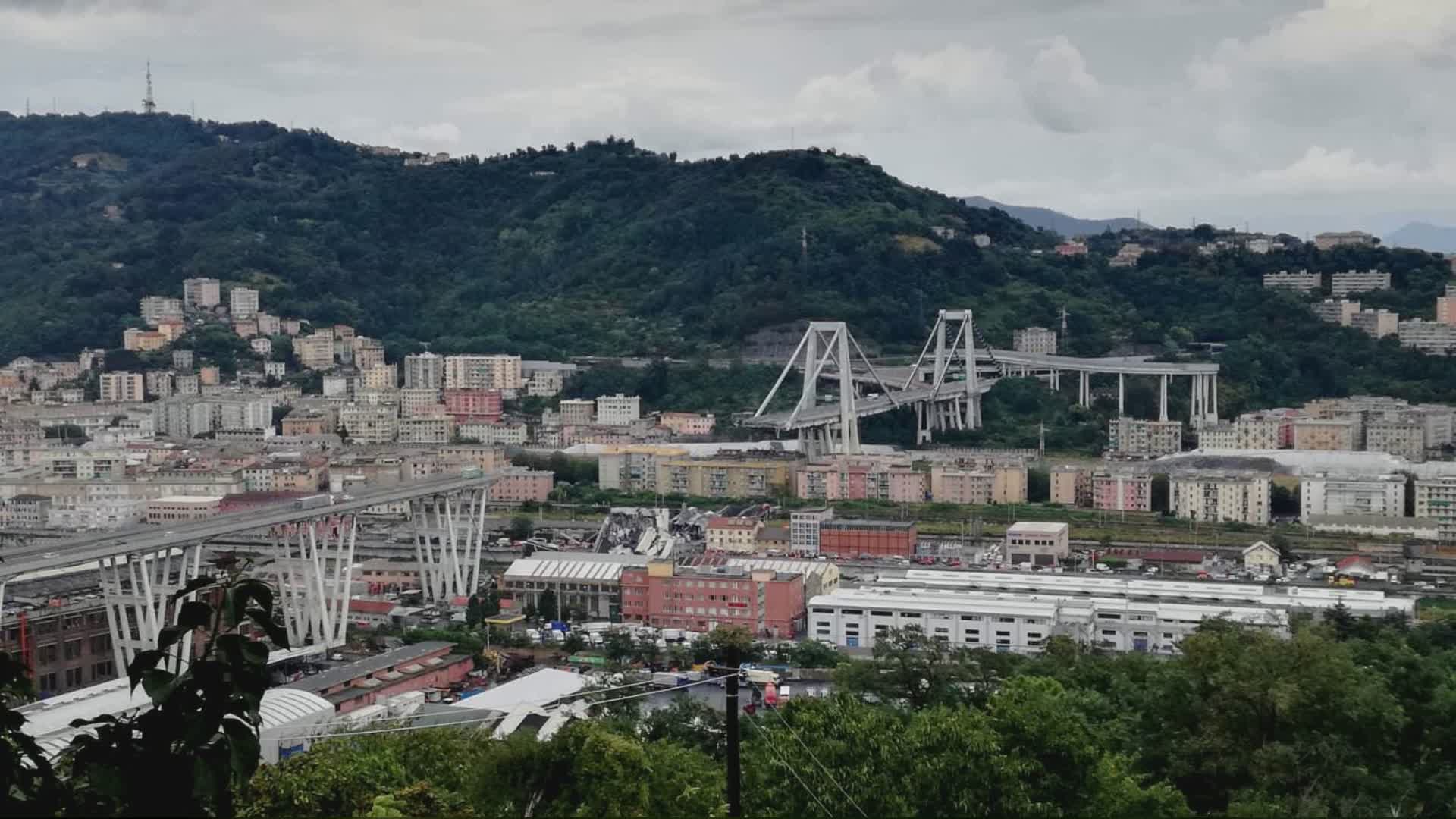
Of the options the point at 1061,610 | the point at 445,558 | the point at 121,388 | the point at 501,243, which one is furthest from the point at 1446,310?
the point at 121,388

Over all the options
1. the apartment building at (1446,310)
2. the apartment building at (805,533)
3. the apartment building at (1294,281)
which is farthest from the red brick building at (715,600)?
the apartment building at (1294,281)

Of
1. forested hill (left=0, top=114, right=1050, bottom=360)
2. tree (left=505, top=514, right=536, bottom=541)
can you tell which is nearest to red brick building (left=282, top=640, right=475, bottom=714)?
tree (left=505, top=514, right=536, bottom=541)

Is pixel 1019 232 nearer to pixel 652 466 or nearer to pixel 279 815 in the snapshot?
pixel 652 466

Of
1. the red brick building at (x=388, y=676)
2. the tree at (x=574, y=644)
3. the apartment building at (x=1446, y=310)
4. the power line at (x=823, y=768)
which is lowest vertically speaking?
the tree at (x=574, y=644)

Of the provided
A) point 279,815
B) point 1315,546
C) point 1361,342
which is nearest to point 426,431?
point 1315,546

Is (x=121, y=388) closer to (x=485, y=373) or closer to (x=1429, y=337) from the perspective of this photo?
(x=485, y=373)

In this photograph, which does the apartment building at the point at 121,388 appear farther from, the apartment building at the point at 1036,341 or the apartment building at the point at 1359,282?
the apartment building at the point at 1359,282

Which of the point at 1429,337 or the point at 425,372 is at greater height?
the point at 1429,337
